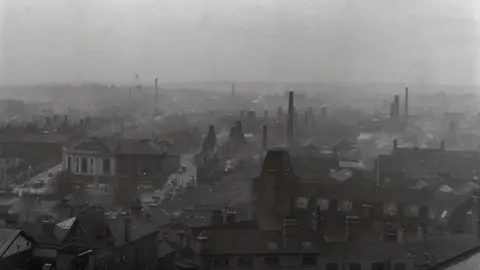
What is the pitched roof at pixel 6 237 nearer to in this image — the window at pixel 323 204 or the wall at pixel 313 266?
the wall at pixel 313 266

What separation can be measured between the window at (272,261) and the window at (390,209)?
44cm

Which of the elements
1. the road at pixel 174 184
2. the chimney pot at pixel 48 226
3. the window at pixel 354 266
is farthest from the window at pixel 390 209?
the chimney pot at pixel 48 226

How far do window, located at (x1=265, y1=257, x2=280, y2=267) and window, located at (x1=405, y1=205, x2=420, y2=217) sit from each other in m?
0.52

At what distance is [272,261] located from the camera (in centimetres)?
184

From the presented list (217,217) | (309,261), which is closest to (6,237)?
(217,217)

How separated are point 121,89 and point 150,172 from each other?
0.33m

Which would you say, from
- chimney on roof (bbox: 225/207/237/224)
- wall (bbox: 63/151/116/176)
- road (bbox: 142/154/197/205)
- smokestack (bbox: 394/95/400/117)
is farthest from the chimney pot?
smokestack (bbox: 394/95/400/117)

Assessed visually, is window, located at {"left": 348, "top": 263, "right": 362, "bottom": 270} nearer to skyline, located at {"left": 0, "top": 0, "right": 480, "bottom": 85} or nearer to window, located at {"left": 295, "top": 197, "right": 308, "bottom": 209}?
window, located at {"left": 295, "top": 197, "right": 308, "bottom": 209}

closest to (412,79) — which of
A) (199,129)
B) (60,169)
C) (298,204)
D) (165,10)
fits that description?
(298,204)

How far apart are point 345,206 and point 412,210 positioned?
0.26 metres

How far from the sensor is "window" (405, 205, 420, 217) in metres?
1.88

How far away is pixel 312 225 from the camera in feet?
6.02

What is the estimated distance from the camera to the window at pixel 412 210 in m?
1.88

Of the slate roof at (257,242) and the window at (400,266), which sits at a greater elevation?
the slate roof at (257,242)
